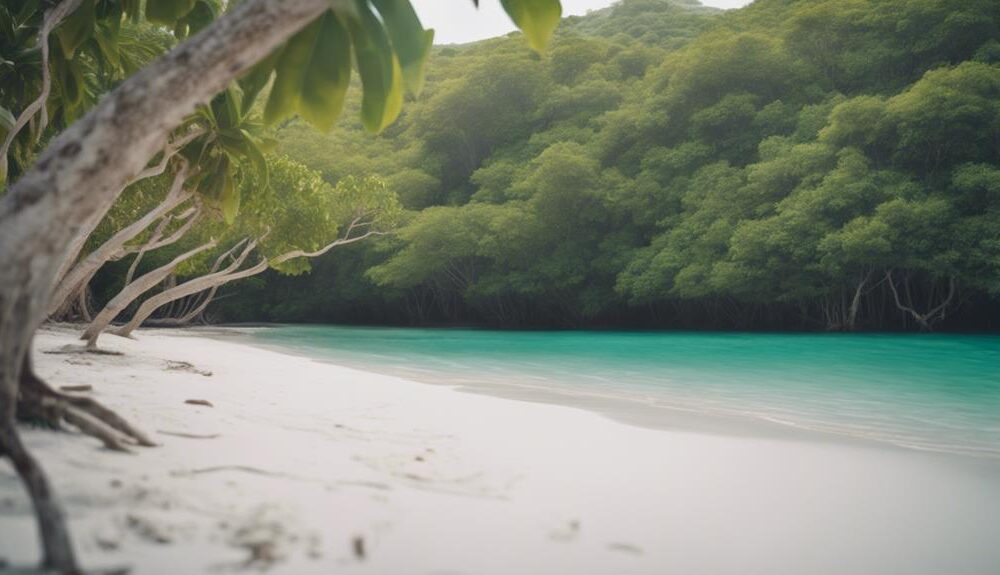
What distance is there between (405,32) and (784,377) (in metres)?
8.90

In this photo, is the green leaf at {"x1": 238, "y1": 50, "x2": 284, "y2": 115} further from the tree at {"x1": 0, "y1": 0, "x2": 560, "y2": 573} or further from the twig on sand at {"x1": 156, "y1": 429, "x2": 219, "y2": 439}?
the twig on sand at {"x1": 156, "y1": 429, "x2": 219, "y2": 439}

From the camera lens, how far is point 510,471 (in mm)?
2914

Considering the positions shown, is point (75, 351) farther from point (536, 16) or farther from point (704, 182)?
point (704, 182)

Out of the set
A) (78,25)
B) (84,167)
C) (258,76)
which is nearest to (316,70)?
(258,76)

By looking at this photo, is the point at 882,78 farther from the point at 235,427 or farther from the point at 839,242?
the point at 235,427

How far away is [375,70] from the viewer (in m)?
2.62

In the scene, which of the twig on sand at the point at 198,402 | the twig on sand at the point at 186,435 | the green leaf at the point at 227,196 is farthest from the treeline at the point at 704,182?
the twig on sand at the point at 186,435

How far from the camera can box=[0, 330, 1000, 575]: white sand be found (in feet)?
5.68

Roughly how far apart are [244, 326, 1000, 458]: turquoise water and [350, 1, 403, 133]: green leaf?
4228 mm

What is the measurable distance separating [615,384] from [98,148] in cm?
771

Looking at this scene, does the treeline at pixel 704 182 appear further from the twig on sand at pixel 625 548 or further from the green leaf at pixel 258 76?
the twig on sand at pixel 625 548

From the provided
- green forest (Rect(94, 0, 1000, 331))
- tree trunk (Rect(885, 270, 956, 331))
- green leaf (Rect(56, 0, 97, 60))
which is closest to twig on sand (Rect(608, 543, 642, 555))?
green leaf (Rect(56, 0, 97, 60))

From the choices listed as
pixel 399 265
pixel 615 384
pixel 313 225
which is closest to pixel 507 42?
pixel 399 265

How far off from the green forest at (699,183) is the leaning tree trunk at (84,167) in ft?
37.4
